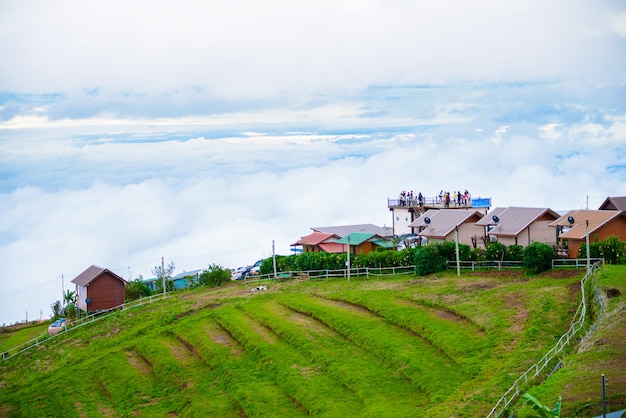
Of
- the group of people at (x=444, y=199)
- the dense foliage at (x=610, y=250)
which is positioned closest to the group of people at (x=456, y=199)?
the group of people at (x=444, y=199)

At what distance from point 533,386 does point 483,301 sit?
20.0 metres

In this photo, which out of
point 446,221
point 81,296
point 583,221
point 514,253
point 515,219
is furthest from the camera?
point 446,221

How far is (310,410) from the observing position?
142 feet

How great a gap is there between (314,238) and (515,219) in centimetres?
2859

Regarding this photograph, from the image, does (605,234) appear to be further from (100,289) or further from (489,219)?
(100,289)

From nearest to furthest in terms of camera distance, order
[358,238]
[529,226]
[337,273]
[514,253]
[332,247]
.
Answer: [514,253] → [529,226] → [337,273] → [358,238] → [332,247]

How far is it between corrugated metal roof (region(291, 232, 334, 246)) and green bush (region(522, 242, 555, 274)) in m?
34.0

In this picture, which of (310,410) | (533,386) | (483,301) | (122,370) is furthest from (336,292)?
(533,386)

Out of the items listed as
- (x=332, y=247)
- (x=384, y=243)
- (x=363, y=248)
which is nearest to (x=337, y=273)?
(x=363, y=248)

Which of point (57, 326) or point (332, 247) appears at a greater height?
point (332, 247)

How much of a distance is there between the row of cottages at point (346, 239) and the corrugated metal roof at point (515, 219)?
46.5 feet

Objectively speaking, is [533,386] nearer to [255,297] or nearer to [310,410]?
[310,410]

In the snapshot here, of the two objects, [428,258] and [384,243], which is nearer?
[428,258]

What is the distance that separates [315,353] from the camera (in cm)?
5194
